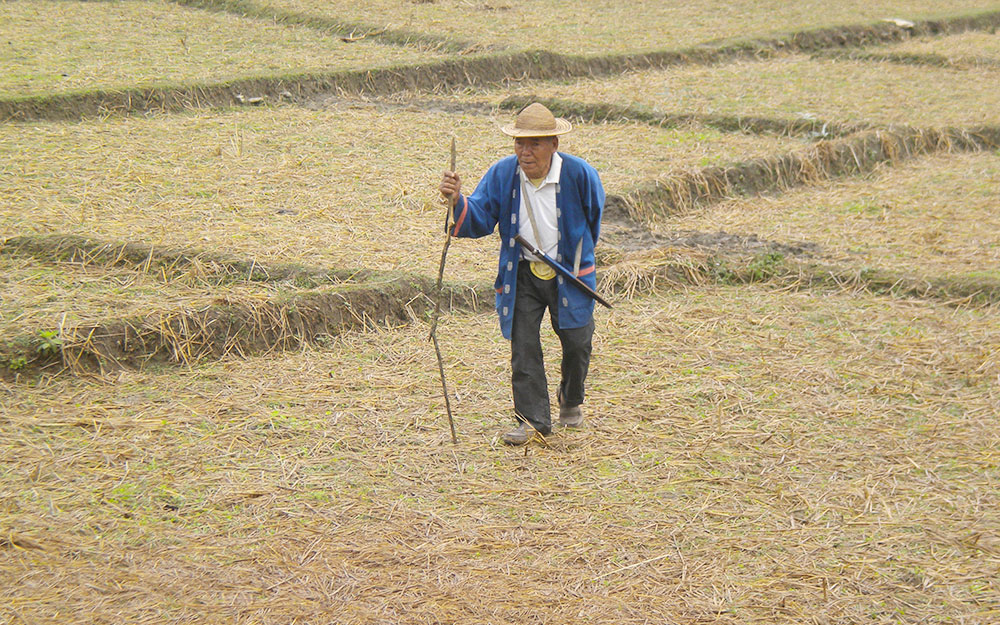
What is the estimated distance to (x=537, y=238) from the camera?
4562 millimetres

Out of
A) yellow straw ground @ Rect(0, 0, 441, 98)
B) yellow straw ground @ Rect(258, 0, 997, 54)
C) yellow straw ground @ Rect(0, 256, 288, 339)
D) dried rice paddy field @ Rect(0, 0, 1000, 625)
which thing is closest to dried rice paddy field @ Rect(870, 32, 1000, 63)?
yellow straw ground @ Rect(258, 0, 997, 54)

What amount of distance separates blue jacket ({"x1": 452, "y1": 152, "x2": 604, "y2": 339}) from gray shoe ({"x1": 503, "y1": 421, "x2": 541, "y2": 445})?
0.44m

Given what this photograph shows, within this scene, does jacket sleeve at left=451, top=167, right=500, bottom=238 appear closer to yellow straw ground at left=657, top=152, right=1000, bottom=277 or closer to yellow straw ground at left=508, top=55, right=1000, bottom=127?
yellow straw ground at left=657, top=152, right=1000, bottom=277

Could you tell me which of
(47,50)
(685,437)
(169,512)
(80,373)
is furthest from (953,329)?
(47,50)

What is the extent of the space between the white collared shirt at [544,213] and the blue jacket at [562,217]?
2 centimetres

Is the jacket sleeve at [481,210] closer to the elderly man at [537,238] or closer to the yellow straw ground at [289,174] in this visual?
the elderly man at [537,238]

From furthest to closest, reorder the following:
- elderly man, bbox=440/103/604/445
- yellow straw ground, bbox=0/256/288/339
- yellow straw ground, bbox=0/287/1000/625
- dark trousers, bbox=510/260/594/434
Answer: yellow straw ground, bbox=0/256/288/339, dark trousers, bbox=510/260/594/434, elderly man, bbox=440/103/604/445, yellow straw ground, bbox=0/287/1000/625

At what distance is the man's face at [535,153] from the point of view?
441 centimetres

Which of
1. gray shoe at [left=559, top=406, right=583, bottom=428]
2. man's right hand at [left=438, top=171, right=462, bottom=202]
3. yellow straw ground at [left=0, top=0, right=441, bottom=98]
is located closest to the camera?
man's right hand at [left=438, top=171, right=462, bottom=202]

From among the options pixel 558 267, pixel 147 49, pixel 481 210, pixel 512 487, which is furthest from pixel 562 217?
pixel 147 49

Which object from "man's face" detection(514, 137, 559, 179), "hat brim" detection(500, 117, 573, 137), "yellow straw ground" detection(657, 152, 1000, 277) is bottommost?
"yellow straw ground" detection(657, 152, 1000, 277)

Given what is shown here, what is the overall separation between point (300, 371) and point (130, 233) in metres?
1.92

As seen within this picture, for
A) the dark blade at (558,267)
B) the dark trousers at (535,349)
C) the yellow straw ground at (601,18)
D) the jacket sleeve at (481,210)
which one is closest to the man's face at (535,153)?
the jacket sleeve at (481,210)

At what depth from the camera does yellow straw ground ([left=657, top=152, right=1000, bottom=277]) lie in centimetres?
697
